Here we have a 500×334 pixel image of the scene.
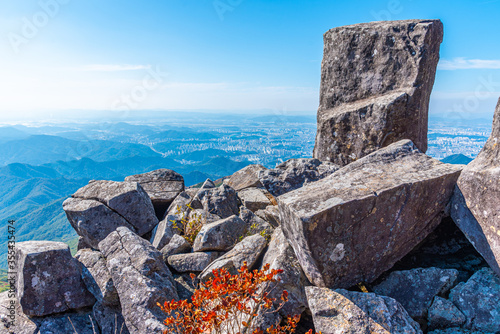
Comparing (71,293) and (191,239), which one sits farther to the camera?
(191,239)

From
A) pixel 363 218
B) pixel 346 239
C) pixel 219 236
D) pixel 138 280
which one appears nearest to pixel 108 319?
pixel 138 280

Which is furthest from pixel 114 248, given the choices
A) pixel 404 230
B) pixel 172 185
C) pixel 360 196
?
pixel 404 230

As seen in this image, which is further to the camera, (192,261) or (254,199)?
(254,199)

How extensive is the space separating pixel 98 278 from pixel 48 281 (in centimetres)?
82

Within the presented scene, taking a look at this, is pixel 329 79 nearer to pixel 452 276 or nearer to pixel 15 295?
pixel 452 276

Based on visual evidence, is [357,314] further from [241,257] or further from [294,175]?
[294,175]

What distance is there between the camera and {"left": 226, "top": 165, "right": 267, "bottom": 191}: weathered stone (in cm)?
918

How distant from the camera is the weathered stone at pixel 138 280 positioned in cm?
423

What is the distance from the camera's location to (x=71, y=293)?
4949 mm

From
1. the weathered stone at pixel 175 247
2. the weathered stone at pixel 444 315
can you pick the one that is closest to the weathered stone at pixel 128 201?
the weathered stone at pixel 175 247

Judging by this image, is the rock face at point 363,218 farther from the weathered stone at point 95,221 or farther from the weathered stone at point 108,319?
the weathered stone at point 95,221

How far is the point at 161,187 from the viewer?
29.6ft

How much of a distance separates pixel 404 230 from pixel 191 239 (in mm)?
4463

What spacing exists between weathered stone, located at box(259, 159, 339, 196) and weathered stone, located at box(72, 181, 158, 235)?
3347 mm
